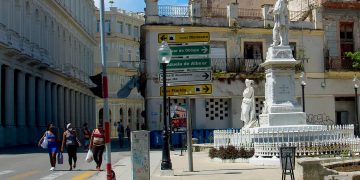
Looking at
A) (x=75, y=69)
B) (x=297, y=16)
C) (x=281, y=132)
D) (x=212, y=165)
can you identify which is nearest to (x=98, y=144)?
(x=212, y=165)

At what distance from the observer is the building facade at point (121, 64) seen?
87062 millimetres

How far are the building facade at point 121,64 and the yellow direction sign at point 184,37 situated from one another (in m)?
65.9

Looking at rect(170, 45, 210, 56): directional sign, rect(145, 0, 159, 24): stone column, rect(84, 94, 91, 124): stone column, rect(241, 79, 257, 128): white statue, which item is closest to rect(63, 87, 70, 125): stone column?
rect(84, 94, 91, 124): stone column

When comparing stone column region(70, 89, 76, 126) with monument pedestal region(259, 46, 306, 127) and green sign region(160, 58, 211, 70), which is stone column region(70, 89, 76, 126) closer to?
monument pedestal region(259, 46, 306, 127)

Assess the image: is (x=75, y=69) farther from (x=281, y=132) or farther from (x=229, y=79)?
(x=281, y=132)

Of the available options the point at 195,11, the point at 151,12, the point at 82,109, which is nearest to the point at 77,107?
the point at 82,109

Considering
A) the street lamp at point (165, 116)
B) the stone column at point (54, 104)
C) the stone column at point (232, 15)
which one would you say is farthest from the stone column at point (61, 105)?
the street lamp at point (165, 116)

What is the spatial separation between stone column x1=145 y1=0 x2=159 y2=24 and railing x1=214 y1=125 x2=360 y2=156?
1866 cm

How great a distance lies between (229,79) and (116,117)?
4912cm

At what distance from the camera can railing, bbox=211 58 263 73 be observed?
40219mm

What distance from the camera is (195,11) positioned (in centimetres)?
4188

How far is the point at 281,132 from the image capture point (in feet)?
64.3

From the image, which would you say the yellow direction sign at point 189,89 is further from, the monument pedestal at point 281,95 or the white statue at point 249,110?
the white statue at point 249,110

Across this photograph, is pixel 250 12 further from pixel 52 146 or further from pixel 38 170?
pixel 38 170
